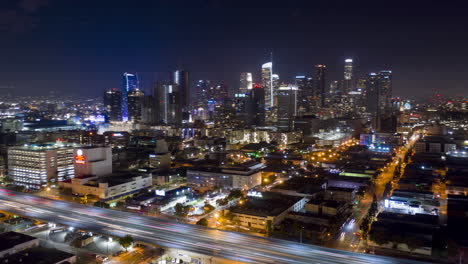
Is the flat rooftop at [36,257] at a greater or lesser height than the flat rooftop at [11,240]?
lesser

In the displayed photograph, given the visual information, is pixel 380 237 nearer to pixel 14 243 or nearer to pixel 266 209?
pixel 266 209

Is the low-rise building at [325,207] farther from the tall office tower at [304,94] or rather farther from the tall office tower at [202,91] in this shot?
the tall office tower at [202,91]

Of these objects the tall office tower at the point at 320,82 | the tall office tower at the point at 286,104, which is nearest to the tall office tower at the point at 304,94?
the tall office tower at the point at 320,82

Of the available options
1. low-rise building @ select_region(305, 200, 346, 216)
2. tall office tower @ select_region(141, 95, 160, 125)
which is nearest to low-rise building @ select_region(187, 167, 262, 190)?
low-rise building @ select_region(305, 200, 346, 216)

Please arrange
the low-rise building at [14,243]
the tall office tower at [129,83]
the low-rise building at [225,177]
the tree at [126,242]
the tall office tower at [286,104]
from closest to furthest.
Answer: the low-rise building at [14,243] → the tree at [126,242] → the low-rise building at [225,177] → the tall office tower at [286,104] → the tall office tower at [129,83]

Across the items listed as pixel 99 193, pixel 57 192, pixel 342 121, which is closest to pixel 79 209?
pixel 99 193

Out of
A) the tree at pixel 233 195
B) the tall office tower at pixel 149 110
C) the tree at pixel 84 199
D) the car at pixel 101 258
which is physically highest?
the tall office tower at pixel 149 110

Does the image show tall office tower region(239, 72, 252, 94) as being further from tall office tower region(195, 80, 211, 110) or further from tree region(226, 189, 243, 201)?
tree region(226, 189, 243, 201)
